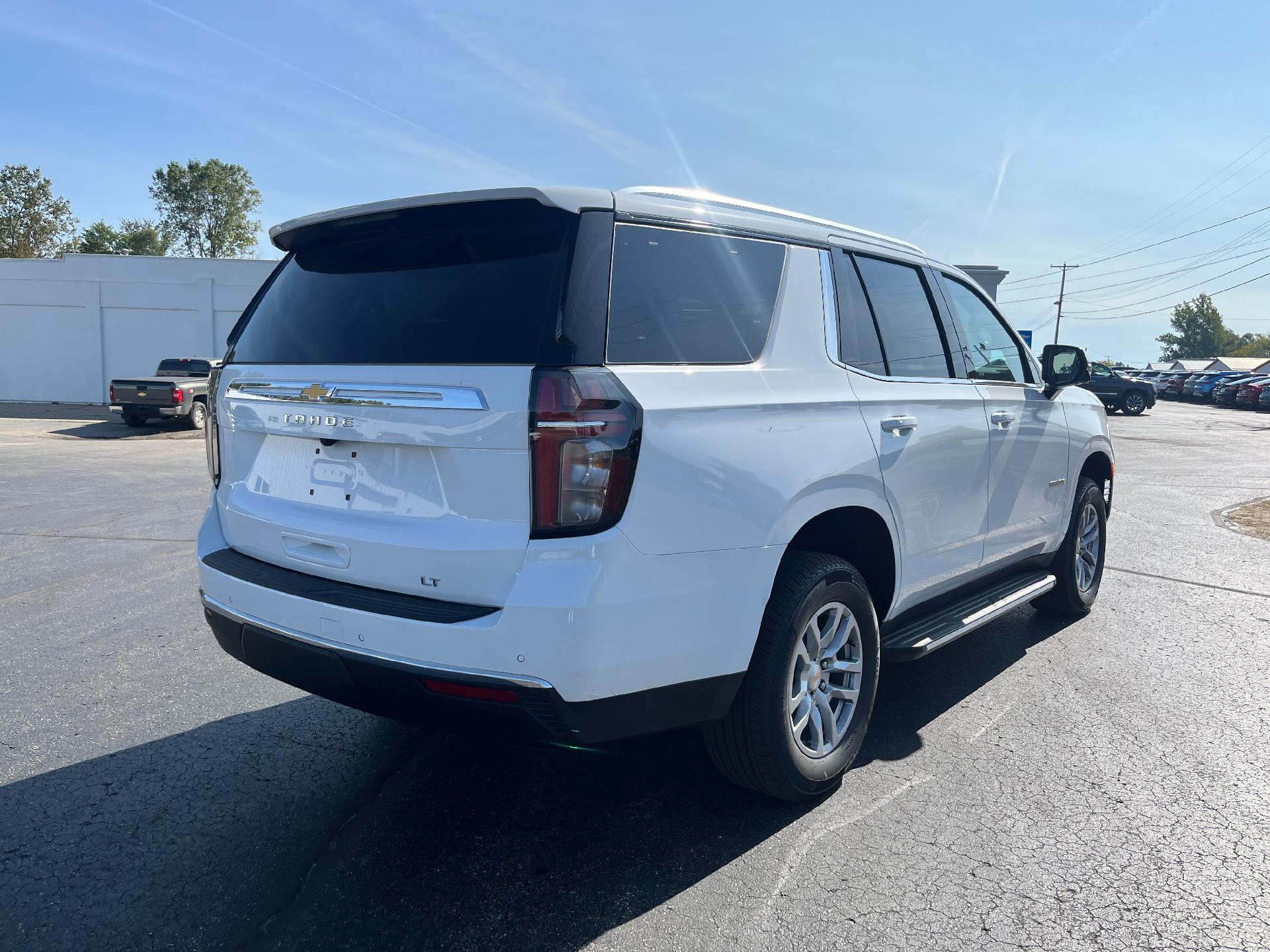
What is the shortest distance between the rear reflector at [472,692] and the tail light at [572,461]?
1.43 feet

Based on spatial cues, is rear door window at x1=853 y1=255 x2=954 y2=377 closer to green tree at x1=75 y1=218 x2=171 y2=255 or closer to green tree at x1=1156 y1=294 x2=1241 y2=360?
green tree at x1=75 y1=218 x2=171 y2=255

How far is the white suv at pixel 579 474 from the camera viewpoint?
2451 mm

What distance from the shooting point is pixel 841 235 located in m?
3.69

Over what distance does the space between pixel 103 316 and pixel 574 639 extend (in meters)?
33.3

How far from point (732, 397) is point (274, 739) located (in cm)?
239

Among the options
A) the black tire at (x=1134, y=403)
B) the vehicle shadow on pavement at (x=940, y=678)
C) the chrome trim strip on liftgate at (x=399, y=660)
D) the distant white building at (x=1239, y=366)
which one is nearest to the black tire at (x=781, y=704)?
the vehicle shadow on pavement at (x=940, y=678)

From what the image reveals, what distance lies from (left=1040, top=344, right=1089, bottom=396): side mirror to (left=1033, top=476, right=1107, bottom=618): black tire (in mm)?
717

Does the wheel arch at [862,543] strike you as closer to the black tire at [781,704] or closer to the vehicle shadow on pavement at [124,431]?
the black tire at [781,704]

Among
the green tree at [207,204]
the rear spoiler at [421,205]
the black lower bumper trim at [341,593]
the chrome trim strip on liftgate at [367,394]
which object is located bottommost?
the black lower bumper trim at [341,593]

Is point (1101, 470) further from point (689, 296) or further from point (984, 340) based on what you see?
point (689, 296)

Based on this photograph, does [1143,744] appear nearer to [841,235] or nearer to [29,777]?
[841,235]

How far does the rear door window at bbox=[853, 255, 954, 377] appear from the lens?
3758 millimetres

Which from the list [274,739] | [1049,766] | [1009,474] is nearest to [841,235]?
[1009,474]

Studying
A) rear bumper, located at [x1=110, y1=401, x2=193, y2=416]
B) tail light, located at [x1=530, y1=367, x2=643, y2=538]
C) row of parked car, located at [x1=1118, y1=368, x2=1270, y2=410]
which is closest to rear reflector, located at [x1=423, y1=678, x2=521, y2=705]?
tail light, located at [x1=530, y1=367, x2=643, y2=538]
